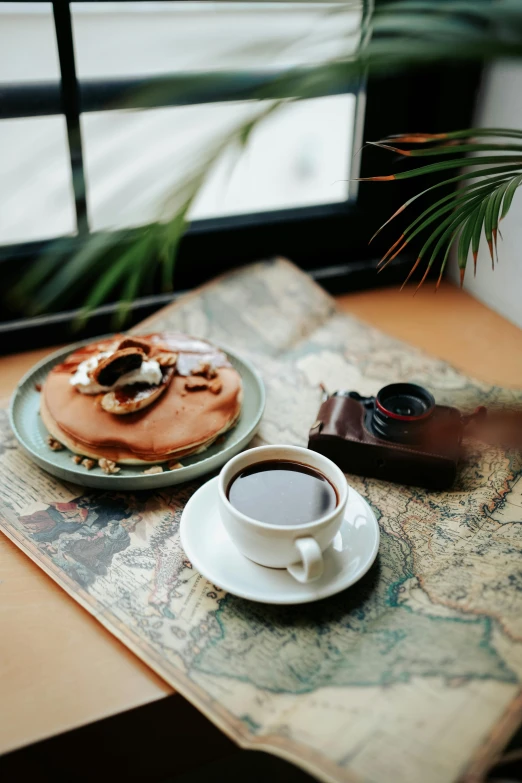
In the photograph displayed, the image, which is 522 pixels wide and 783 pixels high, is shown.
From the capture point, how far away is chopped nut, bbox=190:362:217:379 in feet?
3.24

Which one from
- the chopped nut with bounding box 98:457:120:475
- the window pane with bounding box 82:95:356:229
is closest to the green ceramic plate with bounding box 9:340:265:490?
the chopped nut with bounding box 98:457:120:475

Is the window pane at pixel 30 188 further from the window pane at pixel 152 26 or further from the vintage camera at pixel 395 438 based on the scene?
the vintage camera at pixel 395 438

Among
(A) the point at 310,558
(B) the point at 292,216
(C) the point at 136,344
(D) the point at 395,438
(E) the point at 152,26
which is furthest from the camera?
(B) the point at 292,216

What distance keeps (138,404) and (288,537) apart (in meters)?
0.32

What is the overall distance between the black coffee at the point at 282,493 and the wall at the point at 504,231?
0.68m

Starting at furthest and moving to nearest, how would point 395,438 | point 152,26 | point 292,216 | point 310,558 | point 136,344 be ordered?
point 292,216, point 152,26, point 136,344, point 395,438, point 310,558

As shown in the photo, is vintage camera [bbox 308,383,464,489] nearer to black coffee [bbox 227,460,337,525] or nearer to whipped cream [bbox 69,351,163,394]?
black coffee [bbox 227,460,337,525]

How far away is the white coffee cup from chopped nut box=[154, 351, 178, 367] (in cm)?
26

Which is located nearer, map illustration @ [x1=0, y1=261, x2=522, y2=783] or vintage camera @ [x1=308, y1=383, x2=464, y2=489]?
map illustration @ [x1=0, y1=261, x2=522, y2=783]

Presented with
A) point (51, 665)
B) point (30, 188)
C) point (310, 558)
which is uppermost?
point (30, 188)

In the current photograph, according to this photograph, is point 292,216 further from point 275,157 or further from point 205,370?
point 205,370

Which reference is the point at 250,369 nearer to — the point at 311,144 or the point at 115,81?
the point at 115,81

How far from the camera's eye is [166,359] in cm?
98

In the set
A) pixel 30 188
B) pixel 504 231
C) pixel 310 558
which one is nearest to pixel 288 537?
pixel 310 558
